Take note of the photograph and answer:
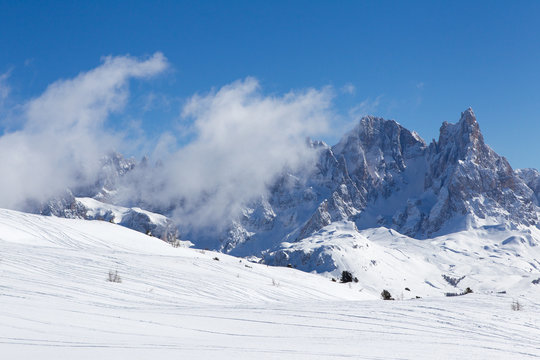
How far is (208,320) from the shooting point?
299 inches

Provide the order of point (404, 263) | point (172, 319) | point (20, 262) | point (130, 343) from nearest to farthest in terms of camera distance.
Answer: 1. point (130, 343)
2. point (172, 319)
3. point (20, 262)
4. point (404, 263)

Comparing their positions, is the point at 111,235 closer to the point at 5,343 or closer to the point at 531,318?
the point at 5,343

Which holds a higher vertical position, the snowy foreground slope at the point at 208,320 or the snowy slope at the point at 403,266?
the snowy slope at the point at 403,266

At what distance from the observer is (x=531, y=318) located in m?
8.03

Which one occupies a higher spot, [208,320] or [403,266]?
[403,266]

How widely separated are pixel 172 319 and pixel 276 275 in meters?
8.42

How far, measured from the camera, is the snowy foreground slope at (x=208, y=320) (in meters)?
5.84

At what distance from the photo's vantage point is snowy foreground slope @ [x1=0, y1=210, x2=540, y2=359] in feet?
19.2

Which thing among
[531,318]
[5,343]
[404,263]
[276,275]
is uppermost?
[404,263]

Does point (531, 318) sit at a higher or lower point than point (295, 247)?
lower

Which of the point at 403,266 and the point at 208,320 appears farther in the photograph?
the point at 403,266

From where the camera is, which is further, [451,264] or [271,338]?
[451,264]

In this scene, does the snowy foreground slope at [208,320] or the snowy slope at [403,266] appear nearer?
the snowy foreground slope at [208,320]

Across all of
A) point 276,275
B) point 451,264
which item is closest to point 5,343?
point 276,275
